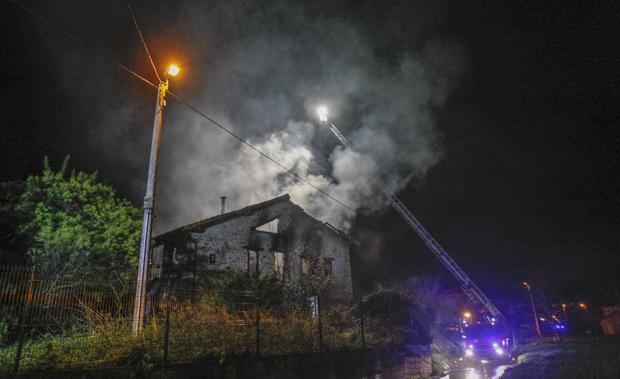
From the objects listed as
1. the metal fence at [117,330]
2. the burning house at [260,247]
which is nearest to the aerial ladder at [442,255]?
the burning house at [260,247]

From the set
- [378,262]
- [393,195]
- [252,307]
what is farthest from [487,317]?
[252,307]

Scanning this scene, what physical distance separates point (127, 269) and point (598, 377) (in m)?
20.0

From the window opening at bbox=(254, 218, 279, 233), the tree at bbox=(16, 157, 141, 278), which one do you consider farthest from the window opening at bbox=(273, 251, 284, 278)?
the tree at bbox=(16, 157, 141, 278)

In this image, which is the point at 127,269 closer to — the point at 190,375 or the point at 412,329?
the point at 190,375

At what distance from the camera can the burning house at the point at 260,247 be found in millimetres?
21953

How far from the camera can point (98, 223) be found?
16781mm

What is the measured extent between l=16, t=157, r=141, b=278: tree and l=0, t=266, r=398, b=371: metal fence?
136 inches

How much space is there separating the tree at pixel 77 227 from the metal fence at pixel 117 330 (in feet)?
11.3

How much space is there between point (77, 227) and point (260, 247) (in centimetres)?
1180

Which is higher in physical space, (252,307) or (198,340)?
(252,307)

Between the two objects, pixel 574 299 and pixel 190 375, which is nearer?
pixel 190 375

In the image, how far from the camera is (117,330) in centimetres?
957

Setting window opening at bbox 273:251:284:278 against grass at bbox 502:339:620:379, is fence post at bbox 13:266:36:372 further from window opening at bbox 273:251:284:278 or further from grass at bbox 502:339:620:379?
window opening at bbox 273:251:284:278

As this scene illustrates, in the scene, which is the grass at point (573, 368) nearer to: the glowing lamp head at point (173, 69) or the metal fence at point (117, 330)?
the metal fence at point (117, 330)
